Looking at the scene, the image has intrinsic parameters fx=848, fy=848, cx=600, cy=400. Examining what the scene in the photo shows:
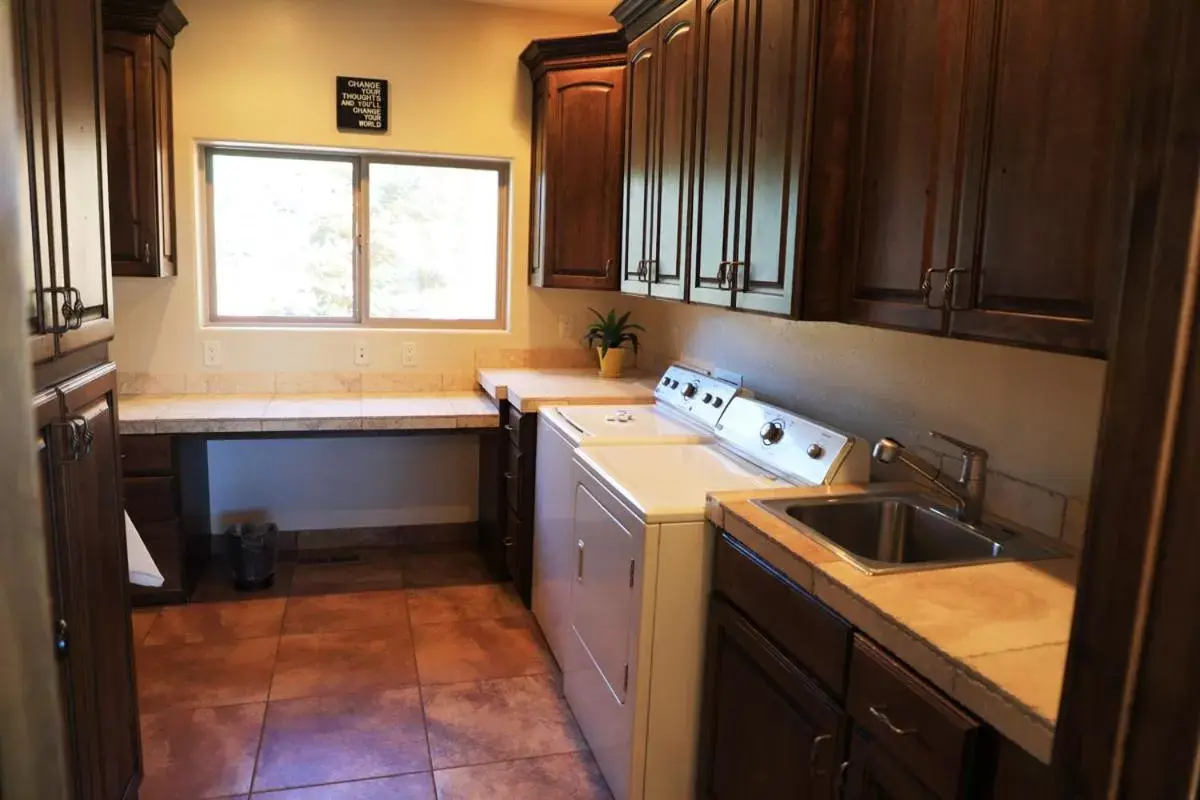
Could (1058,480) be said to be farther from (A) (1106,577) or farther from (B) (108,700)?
(B) (108,700)

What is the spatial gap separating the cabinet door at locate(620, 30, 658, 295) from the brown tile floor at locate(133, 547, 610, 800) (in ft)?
4.74

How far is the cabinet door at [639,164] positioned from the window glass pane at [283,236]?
138 cm

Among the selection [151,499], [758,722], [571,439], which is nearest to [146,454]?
[151,499]

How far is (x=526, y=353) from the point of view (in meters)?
4.10

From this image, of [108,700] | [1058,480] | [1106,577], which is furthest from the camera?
[108,700]

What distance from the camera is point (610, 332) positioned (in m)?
3.90

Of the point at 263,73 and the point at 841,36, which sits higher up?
the point at 263,73

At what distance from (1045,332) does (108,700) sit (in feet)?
6.56

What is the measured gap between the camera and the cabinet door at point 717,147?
2.36 metres

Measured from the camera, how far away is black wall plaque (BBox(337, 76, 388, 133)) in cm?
366

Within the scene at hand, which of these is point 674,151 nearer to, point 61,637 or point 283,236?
point 283,236

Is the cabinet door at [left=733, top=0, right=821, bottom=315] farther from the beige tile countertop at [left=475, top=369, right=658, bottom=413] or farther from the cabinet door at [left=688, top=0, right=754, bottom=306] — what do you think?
the beige tile countertop at [left=475, top=369, right=658, bottom=413]

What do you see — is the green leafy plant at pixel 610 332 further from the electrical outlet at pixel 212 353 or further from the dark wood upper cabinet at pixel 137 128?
the dark wood upper cabinet at pixel 137 128

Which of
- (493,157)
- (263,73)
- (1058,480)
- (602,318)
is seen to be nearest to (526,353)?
(602,318)
